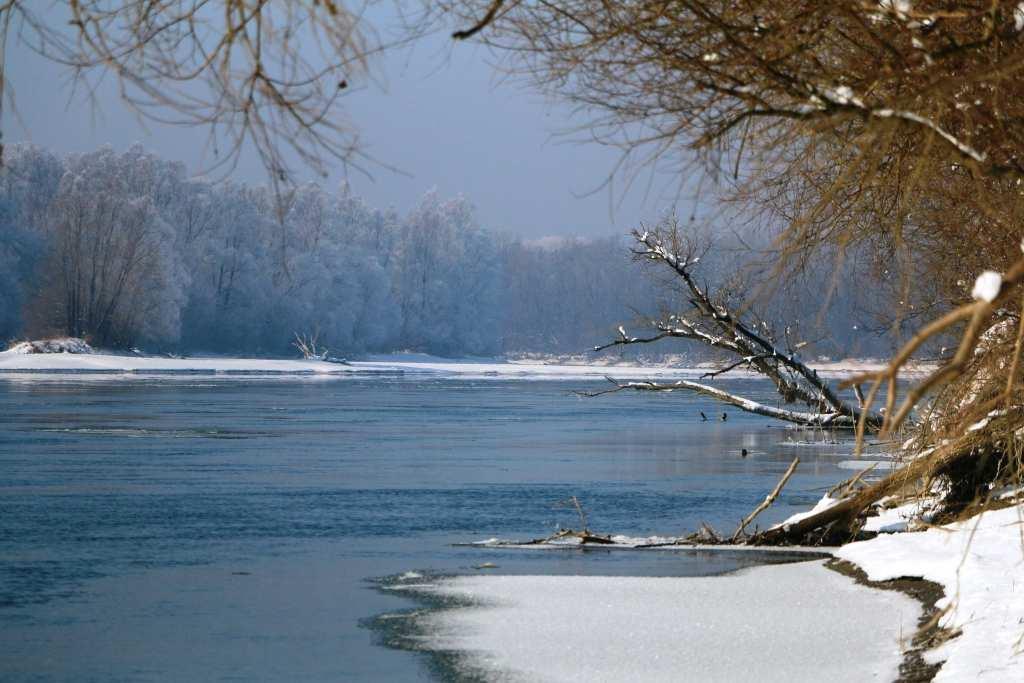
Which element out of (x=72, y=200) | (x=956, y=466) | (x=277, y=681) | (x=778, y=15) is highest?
(x=72, y=200)

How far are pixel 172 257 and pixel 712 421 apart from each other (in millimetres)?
50774

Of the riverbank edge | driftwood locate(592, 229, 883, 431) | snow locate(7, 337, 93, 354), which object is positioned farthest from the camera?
snow locate(7, 337, 93, 354)

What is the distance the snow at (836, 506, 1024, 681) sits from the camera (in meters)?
7.86

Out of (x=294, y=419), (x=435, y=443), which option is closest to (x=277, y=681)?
(x=435, y=443)

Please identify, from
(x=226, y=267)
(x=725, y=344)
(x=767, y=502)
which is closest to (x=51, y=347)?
(x=226, y=267)

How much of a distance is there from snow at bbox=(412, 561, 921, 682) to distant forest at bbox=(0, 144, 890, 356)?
33944 millimetres

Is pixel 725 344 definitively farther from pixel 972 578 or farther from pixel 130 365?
pixel 130 365

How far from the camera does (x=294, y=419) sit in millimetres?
34812

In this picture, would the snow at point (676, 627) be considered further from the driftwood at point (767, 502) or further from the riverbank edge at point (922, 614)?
the driftwood at point (767, 502)

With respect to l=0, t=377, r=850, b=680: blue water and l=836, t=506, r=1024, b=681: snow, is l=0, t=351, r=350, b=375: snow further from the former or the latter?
l=836, t=506, r=1024, b=681: snow

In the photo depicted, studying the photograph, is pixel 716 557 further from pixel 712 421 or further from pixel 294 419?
pixel 712 421

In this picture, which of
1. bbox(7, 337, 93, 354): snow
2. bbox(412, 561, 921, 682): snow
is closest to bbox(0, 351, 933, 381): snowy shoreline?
bbox(7, 337, 93, 354): snow

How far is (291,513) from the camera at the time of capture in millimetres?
16859

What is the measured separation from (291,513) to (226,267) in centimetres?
7825
